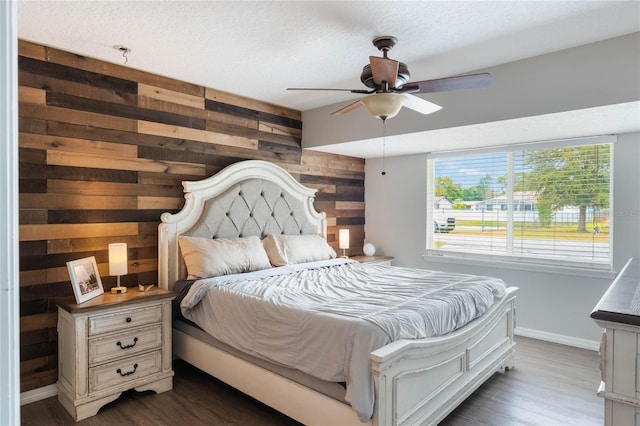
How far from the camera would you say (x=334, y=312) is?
7.25 ft

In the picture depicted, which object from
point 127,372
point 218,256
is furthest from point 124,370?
point 218,256

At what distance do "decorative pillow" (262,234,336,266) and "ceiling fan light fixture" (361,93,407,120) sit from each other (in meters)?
1.85

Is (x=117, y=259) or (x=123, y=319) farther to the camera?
(x=117, y=259)

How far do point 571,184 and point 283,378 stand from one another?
3.51 meters

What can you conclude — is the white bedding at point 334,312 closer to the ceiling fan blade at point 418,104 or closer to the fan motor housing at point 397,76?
the ceiling fan blade at point 418,104

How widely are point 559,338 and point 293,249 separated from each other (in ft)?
9.44

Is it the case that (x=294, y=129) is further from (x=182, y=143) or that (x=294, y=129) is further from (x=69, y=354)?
(x=69, y=354)

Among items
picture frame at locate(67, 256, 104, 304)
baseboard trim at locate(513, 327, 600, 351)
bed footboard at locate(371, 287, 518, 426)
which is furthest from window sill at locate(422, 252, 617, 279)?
picture frame at locate(67, 256, 104, 304)

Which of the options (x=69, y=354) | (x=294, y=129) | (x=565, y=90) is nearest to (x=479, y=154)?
(x=565, y=90)

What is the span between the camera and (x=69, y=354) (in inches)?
104

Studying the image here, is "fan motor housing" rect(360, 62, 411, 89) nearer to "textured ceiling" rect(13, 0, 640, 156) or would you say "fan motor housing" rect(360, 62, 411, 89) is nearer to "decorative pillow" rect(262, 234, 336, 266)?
"textured ceiling" rect(13, 0, 640, 156)

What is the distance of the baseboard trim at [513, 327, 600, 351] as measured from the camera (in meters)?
3.78

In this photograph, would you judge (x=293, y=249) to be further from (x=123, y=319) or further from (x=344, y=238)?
(x=123, y=319)

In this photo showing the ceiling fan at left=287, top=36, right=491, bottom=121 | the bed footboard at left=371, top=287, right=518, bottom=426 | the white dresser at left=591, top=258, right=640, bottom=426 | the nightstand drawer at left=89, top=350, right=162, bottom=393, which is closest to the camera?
the white dresser at left=591, top=258, right=640, bottom=426
